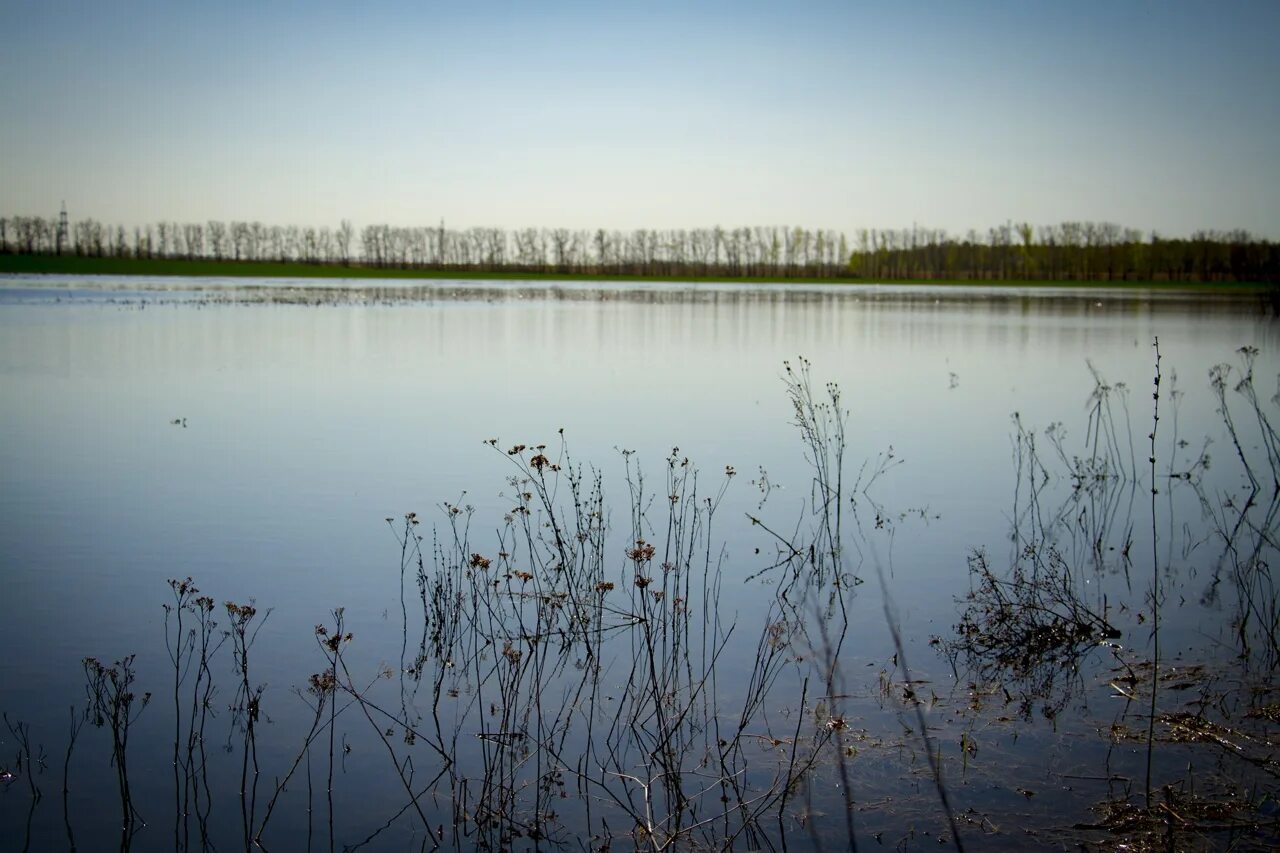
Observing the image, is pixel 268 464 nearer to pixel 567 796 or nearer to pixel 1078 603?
pixel 567 796

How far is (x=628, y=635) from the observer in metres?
5.56

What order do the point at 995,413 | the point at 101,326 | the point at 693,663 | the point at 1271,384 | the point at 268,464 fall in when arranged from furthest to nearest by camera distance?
the point at 101,326, the point at 1271,384, the point at 995,413, the point at 268,464, the point at 693,663

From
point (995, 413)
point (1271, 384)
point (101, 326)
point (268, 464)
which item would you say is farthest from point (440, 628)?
point (101, 326)

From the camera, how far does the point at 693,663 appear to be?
17.0 ft

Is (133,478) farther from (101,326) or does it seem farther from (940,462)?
(101,326)

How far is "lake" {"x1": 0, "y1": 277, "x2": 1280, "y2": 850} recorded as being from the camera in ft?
12.3

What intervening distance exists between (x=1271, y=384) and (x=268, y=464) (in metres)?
16.2

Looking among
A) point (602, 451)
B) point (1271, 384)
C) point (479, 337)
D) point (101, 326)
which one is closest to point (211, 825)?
point (602, 451)

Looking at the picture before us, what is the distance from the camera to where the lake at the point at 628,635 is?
375 centimetres

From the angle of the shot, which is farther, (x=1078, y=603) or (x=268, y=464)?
(x=268, y=464)

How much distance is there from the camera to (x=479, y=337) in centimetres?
2669

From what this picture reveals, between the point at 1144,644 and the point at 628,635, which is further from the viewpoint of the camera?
the point at 628,635

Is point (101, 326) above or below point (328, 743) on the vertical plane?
above

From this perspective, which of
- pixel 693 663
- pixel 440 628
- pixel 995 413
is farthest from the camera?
pixel 995 413
